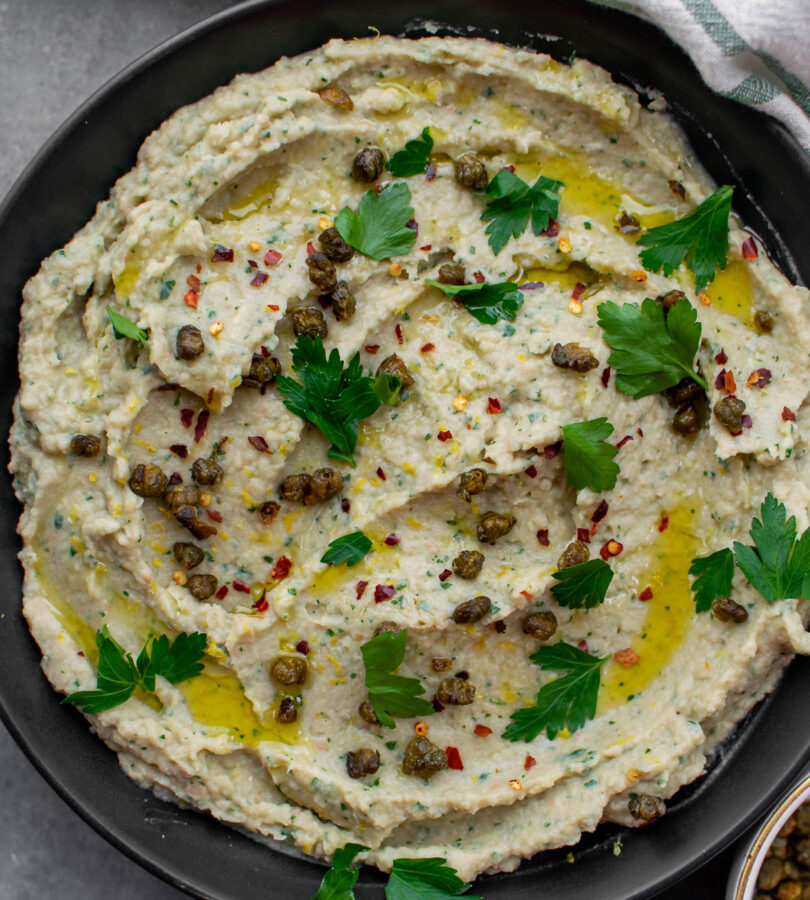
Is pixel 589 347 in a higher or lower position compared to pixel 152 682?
higher

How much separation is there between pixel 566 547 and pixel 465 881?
1387mm

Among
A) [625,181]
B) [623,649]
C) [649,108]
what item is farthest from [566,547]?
[649,108]

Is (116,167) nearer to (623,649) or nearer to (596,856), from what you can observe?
(623,649)

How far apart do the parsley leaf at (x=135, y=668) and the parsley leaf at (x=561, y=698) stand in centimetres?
131

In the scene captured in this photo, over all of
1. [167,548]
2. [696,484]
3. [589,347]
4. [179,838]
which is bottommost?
[179,838]

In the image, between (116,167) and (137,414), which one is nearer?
(137,414)

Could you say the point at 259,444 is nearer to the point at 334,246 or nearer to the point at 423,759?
the point at 334,246

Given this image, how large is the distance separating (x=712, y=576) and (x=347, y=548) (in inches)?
58.3

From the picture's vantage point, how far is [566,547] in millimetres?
3934

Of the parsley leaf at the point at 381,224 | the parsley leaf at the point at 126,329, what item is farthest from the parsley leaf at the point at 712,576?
the parsley leaf at the point at 126,329

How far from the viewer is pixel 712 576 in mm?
3908

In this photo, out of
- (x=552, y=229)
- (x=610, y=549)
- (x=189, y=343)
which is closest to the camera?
(x=189, y=343)

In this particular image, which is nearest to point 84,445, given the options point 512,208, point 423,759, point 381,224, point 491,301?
point 381,224

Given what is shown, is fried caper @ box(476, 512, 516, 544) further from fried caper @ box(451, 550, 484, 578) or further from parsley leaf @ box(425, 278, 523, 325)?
parsley leaf @ box(425, 278, 523, 325)
